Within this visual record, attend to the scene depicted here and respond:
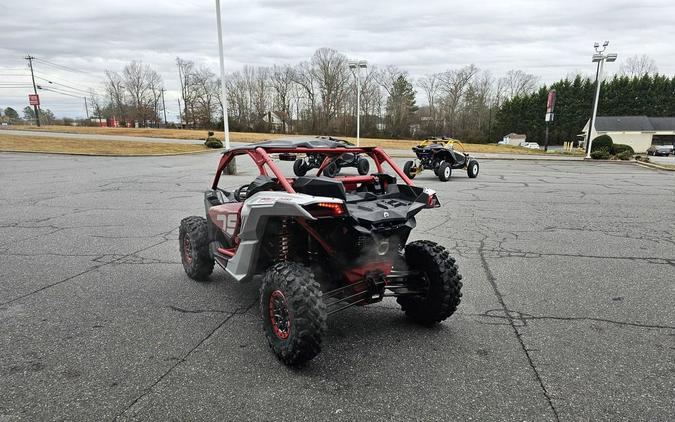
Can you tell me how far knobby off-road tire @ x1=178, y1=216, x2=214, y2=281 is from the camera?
459cm

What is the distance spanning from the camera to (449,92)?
74.2 metres

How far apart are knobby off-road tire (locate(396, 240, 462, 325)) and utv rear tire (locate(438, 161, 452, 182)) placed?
11.3 meters

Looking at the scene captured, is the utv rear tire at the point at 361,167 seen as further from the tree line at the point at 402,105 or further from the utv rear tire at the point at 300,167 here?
the tree line at the point at 402,105

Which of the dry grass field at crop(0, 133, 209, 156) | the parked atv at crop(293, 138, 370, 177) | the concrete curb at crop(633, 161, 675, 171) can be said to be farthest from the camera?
the dry grass field at crop(0, 133, 209, 156)

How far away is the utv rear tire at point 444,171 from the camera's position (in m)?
14.6

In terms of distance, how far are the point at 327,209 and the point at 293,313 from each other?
0.77 metres

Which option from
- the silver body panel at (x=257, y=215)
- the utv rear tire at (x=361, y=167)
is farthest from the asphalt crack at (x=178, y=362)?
the utv rear tire at (x=361, y=167)

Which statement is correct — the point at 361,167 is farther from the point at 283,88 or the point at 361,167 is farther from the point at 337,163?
the point at 283,88

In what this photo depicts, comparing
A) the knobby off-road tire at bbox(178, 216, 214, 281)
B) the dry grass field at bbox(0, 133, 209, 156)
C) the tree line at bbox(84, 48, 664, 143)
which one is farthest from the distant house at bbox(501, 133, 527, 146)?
the knobby off-road tire at bbox(178, 216, 214, 281)

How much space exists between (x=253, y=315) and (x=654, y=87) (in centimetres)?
8663

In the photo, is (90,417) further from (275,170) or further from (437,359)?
(437,359)

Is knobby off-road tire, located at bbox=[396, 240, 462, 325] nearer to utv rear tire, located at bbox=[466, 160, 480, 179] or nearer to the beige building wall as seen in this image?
utv rear tire, located at bbox=[466, 160, 480, 179]

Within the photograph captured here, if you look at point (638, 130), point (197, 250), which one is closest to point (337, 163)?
point (197, 250)

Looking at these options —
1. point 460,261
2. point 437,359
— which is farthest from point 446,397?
point 460,261
